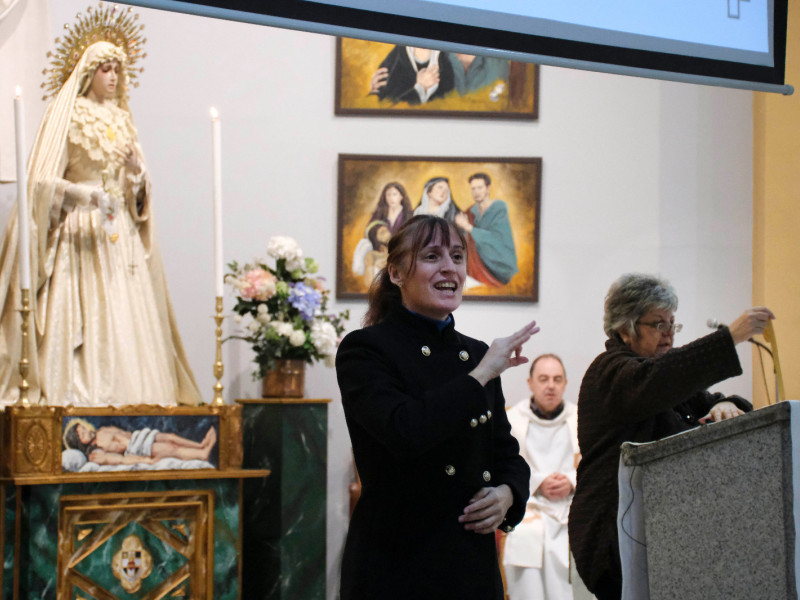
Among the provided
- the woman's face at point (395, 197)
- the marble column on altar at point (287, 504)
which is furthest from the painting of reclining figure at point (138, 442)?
the woman's face at point (395, 197)

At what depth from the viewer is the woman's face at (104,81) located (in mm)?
5477

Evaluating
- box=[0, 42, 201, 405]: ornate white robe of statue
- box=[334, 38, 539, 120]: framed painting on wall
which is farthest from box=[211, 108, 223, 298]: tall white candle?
box=[334, 38, 539, 120]: framed painting on wall

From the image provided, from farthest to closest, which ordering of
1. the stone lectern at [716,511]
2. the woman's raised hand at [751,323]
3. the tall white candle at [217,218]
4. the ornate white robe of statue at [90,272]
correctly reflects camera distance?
the tall white candle at [217,218], the ornate white robe of statue at [90,272], the woman's raised hand at [751,323], the stone lectern at [716,511]

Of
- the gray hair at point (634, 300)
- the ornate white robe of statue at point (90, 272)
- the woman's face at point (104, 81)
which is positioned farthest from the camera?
the woman's face at point (104, 81)

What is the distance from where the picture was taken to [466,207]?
→ 7145 millimetres

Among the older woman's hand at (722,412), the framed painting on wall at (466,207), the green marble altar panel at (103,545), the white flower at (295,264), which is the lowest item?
the green marble altar panel at (103,545)

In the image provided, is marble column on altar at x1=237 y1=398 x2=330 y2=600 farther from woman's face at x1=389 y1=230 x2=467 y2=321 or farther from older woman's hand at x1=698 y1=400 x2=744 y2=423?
woman's face at x1=389 y1=230 x2=467 y2=321

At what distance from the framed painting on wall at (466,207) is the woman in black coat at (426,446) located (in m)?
4.55

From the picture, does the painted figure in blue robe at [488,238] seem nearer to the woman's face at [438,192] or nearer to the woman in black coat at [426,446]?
the woman's face at [438,192]

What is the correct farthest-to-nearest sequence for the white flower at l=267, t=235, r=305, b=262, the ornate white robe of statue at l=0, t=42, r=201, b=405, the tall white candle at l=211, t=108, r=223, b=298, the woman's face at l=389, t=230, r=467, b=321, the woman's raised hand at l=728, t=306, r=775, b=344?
the white flower at l=267, t=235, r=305, b=262 < the tall white candle at l=211, t=108, r=223, b=298 < the ornate white robe of statue at l=0, t=42, r=201, b=405 < the woman's raised hand at l=728, t=306, r=775, b=344 < the woman's face at l=389, t=230, r=467, b=321

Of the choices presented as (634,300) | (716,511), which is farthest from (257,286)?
(716,511)

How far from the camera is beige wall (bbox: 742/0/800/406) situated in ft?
19.0

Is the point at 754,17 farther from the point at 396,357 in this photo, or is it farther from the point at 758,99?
the point at 758,99

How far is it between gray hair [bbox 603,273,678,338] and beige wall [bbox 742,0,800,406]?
2925 millimetres
